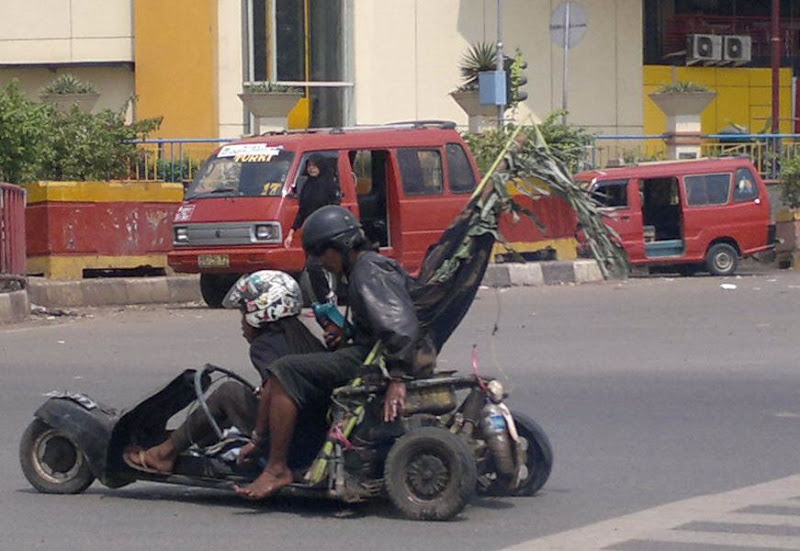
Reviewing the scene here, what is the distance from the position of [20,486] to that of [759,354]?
728 cm

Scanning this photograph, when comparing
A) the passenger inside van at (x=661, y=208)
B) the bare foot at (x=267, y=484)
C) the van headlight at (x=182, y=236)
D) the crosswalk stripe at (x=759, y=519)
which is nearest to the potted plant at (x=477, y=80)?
the passenger inside van at (x=661, y=208)

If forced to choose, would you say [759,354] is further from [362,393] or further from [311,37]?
[311,37]

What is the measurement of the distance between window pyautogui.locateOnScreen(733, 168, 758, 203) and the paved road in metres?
4.11

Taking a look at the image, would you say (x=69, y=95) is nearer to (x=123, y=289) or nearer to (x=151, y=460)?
(x=123, y=289)

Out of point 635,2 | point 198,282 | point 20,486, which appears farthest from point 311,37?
point 20,486

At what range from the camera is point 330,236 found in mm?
7113

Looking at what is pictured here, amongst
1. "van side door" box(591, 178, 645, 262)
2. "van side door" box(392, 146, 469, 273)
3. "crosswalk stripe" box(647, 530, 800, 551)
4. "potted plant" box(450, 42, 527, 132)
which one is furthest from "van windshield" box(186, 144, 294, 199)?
"crosswalk stripe" box(647, 530, 800, 551)

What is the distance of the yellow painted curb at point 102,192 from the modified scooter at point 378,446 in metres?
11.6

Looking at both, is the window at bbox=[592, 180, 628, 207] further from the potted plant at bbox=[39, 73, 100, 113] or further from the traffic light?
Result: the potted plant at bbox=[39, 73, 100, 113]

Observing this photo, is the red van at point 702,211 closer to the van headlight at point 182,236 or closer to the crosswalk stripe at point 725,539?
the van headlight at point 182,236

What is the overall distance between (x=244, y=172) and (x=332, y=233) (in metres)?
11.1

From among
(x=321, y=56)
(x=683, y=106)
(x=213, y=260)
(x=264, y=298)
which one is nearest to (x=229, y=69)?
(x=321, y=56)

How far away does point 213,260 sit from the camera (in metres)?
17.7

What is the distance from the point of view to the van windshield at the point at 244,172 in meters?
17.9
